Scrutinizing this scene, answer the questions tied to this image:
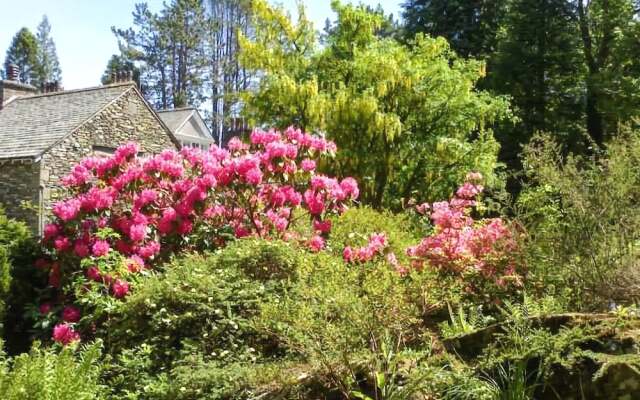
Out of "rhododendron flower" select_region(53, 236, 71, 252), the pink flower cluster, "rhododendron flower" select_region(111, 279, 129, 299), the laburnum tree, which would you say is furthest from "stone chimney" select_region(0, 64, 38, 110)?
the pink flower cluster

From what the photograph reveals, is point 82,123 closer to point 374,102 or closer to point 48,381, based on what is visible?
point 374,102

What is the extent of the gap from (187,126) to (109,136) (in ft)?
30.5

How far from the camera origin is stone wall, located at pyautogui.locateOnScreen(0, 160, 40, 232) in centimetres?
1468

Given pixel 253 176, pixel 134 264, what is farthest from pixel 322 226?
pixel 134 264

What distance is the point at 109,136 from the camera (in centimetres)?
1666

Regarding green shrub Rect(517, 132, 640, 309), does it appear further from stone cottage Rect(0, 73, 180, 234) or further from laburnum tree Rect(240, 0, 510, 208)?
stone cottage Rect(0, 73, 180, 234)

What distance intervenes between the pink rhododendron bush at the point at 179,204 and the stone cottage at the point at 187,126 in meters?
18.8

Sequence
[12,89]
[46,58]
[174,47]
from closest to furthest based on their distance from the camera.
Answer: [12,89]
[174,47]
[46,58]

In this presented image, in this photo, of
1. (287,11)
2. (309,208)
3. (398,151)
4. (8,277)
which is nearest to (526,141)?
(398,151)

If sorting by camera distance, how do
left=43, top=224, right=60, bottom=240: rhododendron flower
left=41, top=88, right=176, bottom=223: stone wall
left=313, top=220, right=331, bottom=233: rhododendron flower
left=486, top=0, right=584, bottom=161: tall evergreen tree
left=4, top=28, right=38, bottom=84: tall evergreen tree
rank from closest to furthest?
left=43, top=224, right=60, bottom=240: rhododendron flower
left=313, top=220, right=331, bottom=233: rhododendron flower
left=41, top=88, right=176, bottom=223: stone wall
left=486, top=0, right=584, bottom=161: tall evergreen tree
left=4, top=28, right=38, bottom=84: tall evergreen tree

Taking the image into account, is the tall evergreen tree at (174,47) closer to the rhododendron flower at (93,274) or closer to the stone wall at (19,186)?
the stone wall at (19,186)

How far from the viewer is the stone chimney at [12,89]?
63.2 feet

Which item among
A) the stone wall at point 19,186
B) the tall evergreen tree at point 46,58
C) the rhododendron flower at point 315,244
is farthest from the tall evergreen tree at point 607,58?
the tall evergreen tree at point 46,58

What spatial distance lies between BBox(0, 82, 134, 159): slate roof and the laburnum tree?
5463 mm
